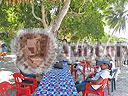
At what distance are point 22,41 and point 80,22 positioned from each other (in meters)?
12.5

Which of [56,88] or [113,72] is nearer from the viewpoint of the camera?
[56,88]

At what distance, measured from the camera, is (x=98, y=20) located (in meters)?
21.3

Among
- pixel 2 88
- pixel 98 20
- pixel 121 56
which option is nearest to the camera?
pixel 2 88

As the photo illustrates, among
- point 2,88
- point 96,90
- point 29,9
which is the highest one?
point 29,9

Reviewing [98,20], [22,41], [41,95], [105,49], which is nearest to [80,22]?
[98,20]

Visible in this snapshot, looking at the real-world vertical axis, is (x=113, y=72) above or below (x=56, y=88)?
below

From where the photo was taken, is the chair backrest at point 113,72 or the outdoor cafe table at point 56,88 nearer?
the outdoor cafe table at point 56,88

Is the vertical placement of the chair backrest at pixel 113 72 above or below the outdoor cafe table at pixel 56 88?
below

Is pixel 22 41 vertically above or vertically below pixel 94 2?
below

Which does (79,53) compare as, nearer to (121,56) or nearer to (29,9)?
(121,56)

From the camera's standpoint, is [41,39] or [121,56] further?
[121,56]

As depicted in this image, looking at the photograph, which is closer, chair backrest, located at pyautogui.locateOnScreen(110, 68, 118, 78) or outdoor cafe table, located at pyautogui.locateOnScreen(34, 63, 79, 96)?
outdoor cafe table, located at pyautogui.locateOnScreen(34, 63, 79, 96)

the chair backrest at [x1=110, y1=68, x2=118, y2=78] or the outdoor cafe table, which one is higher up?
the outdoor cafe table

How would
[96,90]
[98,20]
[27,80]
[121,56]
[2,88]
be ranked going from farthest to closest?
1. [98,20]
2. [121,56]
3. [27,80]
4. [96,90]
5. [2,88]
